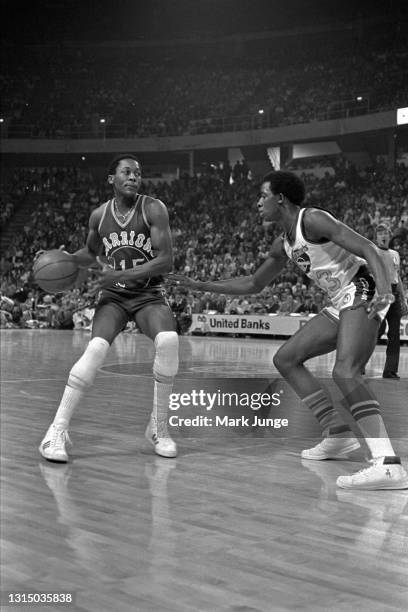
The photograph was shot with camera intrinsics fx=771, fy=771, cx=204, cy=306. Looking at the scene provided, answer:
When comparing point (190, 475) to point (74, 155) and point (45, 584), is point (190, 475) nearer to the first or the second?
point (45, 584)

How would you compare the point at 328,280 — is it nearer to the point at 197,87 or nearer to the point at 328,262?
the point at 328,262

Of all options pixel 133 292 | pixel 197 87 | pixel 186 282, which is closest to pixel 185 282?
pixel 186 282

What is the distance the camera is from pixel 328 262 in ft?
15.2

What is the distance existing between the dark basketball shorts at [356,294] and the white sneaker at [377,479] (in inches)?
34.6

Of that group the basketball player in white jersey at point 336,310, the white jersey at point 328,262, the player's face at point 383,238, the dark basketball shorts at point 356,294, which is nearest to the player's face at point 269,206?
the basketball player in white jersey at point 336,310

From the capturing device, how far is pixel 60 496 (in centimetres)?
382

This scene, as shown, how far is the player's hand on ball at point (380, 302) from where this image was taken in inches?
161

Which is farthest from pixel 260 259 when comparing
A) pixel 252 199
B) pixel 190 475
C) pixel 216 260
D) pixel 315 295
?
pixel 190 475

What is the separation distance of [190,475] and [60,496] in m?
0.85

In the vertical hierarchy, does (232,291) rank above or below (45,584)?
above

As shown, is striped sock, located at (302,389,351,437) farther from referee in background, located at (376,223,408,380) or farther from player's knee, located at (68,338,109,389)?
referee in background, located at (376,223,408,380)

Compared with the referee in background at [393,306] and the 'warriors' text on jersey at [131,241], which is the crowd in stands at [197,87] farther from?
the 'warriors' text on jersey at [131,241]

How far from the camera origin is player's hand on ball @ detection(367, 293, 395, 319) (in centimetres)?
409

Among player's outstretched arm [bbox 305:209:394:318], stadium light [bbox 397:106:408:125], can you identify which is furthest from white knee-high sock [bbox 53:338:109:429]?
stadium light [bbox 397:106:408:125]
